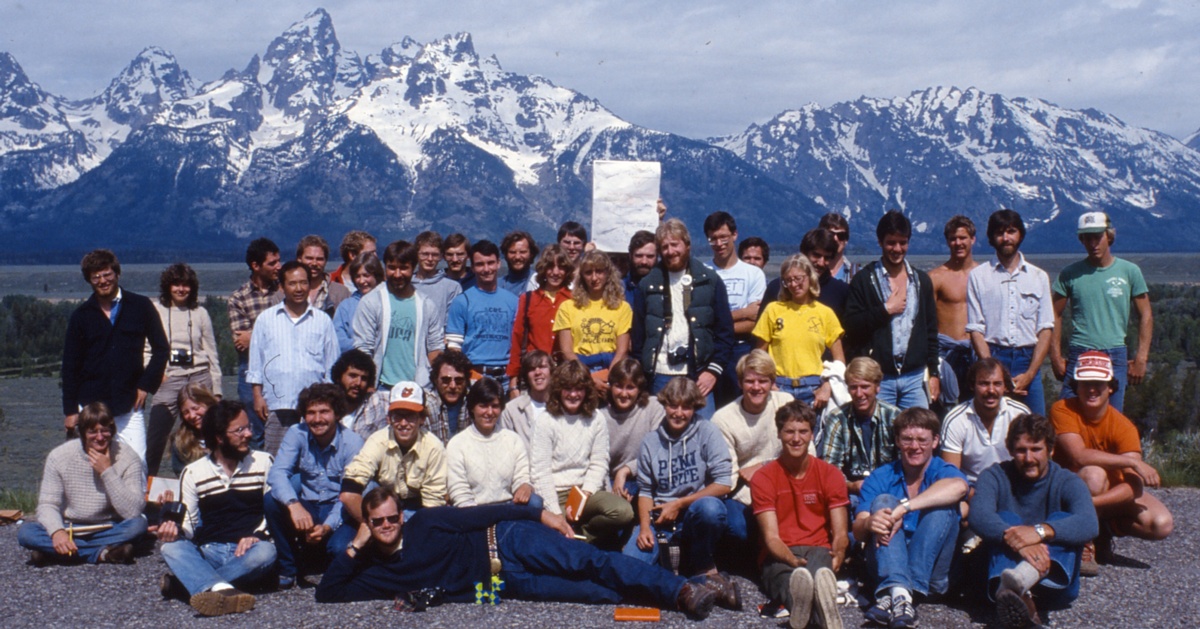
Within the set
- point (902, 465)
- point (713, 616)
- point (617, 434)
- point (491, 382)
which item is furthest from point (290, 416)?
point (902, 465)

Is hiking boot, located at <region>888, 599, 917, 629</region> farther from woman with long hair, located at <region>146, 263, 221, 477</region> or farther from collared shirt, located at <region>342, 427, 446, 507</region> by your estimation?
woman with long hair, located at <region>146, 263, 221, 477</region>

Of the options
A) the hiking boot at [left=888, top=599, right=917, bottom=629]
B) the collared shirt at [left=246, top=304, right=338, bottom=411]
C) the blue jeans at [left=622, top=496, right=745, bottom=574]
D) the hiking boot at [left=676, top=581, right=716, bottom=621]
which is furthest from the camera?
the collared shirt at [left=246, top=304, right=338, bottom=411]

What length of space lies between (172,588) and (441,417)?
2112 mm

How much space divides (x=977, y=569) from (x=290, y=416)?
16.3 ft

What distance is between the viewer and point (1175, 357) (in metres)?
36.0

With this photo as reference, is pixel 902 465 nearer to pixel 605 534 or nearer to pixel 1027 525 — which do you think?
pixel 1027 525

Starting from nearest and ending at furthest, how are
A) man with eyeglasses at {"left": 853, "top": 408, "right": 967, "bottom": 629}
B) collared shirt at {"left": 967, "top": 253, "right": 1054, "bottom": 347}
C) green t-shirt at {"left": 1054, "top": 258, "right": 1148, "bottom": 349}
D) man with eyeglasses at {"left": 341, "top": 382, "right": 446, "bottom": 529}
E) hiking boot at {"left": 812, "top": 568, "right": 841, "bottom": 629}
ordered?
hiking boot at {"left": 812, "top": 568, "right": 841, "bottom": 629} → man with eyeglasses at {"left": 853, "top": 408, "right": 967, "bottom": 629} → man with eyeglasses at {"left": 341, "top": 382, "right": 446, "bottom": 529} → collared shirt at {"left": 967, "top": 253, "right": 1054, "bottom": 347} → green t-shirt at {"left": 1054, "top": 258, "right": 1148, "bottom": 349}

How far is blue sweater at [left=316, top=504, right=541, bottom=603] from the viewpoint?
7074mm

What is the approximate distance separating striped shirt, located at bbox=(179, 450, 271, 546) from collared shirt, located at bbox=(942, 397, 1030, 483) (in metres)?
4.70

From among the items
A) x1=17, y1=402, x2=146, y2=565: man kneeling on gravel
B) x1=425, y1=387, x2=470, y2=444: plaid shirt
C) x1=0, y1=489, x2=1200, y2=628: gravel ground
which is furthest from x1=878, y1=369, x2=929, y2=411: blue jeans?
x1=17, y1=402, x2=146, y2=565: man kneeling on gravel

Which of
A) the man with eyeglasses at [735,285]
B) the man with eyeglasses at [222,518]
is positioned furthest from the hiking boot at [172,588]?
the man with eyeglasses at [735,285]

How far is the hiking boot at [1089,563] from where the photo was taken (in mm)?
7555

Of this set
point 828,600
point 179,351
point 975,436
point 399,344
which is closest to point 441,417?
point 399,344

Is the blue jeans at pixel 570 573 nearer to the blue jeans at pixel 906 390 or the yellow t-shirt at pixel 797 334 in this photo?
the yellow t-shirt at pixel 797 334
